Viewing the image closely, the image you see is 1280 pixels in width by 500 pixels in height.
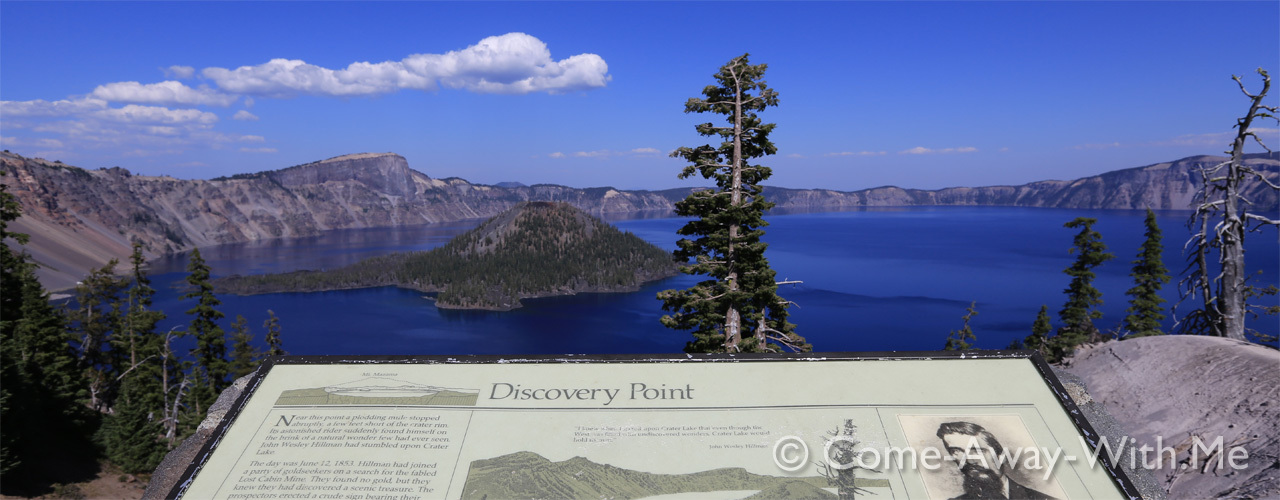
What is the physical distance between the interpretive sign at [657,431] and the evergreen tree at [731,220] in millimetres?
7915

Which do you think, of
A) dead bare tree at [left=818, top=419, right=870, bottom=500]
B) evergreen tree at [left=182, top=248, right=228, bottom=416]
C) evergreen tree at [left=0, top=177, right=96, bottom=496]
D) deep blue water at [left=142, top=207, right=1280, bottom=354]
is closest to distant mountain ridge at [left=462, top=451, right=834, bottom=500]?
dead bare tree at [left=818, top=419, right=870, bottom=500]

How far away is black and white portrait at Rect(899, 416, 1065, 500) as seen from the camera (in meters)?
5.89

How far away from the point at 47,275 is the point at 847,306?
17599 cm

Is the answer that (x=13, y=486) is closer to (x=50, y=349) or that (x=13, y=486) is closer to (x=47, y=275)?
(x=50, y=349)

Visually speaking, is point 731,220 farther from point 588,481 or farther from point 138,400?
point 138,400

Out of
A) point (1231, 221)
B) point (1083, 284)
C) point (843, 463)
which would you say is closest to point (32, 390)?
point (843, 463)

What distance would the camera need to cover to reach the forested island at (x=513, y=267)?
133 meters

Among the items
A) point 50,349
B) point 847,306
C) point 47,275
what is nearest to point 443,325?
point 847,306

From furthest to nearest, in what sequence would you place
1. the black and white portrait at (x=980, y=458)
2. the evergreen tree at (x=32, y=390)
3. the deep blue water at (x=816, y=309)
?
the deep blue water at (x=816, y=309), the evergreen tree at (x=32, y=390), the black and white portrait at (x=980, y=458)

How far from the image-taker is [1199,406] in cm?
1424

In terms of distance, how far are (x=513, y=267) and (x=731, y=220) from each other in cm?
13950

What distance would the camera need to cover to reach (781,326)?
19.0 metres

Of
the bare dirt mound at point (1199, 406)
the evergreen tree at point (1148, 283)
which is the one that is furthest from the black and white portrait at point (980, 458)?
the evergreen tree at point (1148, 283)

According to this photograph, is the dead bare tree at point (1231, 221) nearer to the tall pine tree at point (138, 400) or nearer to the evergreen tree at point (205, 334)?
the tall pine tree at point (138, 400)
